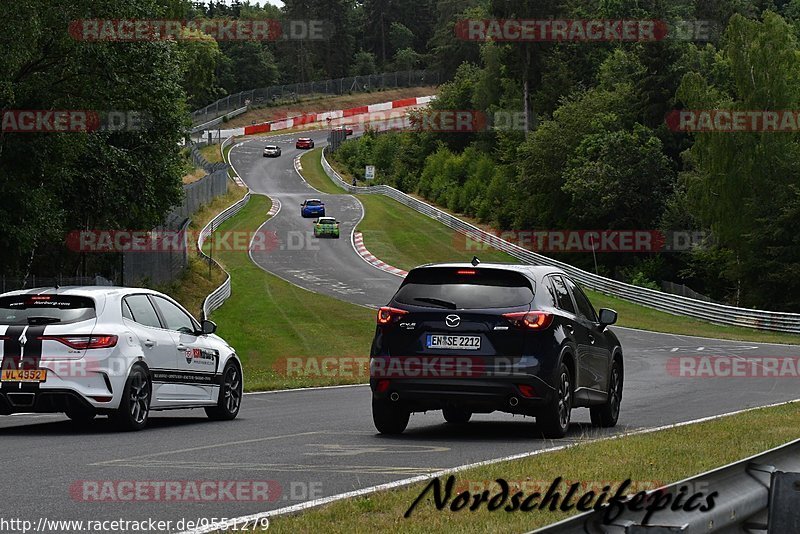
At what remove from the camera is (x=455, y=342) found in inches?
491

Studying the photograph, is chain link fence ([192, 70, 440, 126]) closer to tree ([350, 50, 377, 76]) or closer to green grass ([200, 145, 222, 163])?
green grass ([200, 145, 222, 163])

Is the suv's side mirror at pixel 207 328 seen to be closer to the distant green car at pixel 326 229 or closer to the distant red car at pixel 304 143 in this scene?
the distant green car at pixel 326 229

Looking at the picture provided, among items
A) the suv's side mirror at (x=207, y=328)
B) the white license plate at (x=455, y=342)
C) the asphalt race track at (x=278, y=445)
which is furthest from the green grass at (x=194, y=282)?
the white license plate at (x=455, y=342)

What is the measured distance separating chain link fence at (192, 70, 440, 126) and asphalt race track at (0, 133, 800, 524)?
386 ft

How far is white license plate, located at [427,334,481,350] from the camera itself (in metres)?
12.4

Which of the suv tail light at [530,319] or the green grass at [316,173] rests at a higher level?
the green grass at [316,173]

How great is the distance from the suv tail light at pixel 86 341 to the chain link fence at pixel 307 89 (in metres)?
122

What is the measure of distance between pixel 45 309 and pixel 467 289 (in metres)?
4.56

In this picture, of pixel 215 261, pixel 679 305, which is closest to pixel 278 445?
pixel 679 305

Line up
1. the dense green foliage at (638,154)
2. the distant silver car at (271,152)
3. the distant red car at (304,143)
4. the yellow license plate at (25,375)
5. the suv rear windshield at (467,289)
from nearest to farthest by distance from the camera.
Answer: the suv rear windshield at (467,289) → the yellow license plate at (25,375) → the dense green foliage at (638,154) → the distant silver car at (271,152) → the distant red car at (304,143)

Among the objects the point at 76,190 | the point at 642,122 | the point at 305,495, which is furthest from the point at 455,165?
the point at 305,495

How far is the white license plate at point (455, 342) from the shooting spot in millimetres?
12414

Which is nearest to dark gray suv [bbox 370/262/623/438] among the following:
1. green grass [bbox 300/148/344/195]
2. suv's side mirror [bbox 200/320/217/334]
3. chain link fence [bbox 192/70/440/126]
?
suv's side mirror [bbox 200/320/217/334]

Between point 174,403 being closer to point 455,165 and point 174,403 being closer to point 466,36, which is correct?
point 455,165
